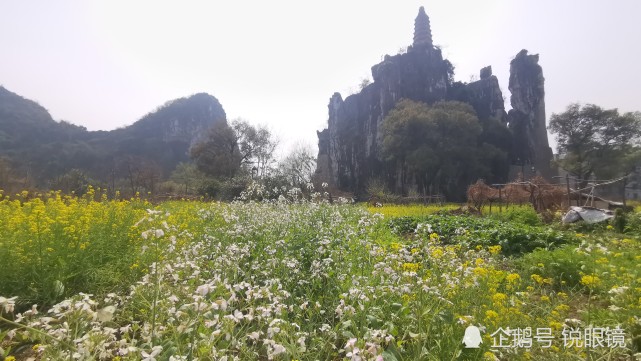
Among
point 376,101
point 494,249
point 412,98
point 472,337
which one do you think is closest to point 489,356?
point 472,337

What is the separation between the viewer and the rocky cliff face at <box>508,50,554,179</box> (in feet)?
145

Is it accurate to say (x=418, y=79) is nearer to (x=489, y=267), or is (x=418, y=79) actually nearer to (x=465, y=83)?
(x=465, y=83)

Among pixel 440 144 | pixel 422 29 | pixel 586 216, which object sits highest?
pixel 422 29

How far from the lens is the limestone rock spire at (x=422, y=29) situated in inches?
2100

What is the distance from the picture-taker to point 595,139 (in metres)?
37.4

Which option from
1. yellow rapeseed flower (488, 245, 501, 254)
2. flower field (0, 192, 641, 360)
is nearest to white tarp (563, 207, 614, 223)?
flower field (0, 192, 641, 360)

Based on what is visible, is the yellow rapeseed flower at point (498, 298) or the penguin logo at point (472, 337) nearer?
the penguin logo at point (472, 337)

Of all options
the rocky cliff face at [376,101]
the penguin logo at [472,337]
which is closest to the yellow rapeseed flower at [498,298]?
the penguin logo at [472,337]

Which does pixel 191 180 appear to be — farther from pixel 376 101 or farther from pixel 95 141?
pixel 95 141

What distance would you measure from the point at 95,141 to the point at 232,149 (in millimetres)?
48170

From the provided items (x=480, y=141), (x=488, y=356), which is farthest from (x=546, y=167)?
(x=488, y=356)

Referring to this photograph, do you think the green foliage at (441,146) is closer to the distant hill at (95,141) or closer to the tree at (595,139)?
the tree at (595,139)

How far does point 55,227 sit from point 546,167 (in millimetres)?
51508

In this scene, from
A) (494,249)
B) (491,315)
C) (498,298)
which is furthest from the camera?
(494,249)
